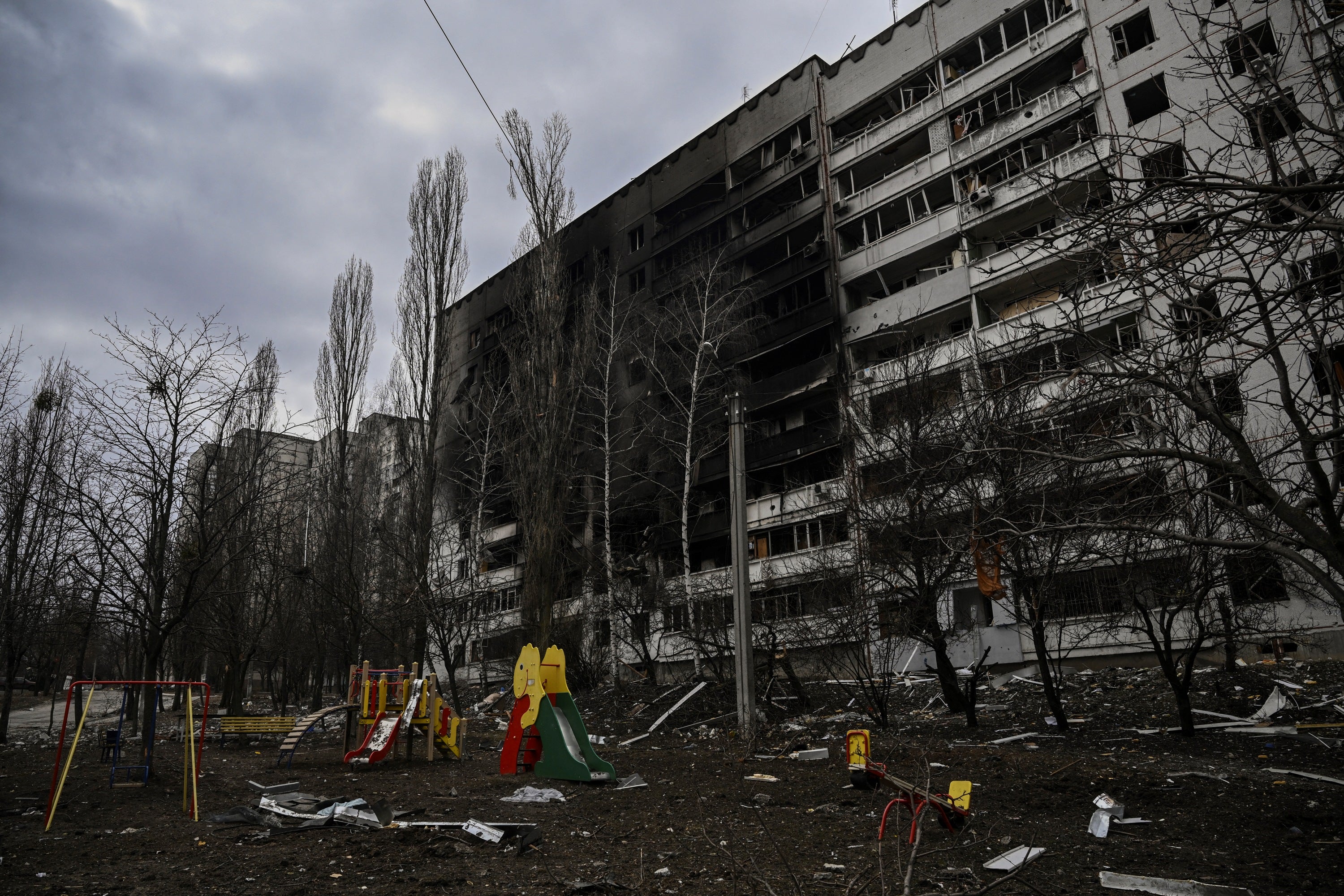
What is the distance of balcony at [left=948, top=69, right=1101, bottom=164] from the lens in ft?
80.2

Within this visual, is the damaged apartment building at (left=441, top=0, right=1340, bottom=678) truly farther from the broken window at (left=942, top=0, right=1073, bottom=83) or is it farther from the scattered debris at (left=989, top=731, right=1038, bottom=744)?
the scattered debris at (left=989, top=731, right=1038, bottom=744)

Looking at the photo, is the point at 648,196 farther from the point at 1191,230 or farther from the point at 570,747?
the point at 1191,230

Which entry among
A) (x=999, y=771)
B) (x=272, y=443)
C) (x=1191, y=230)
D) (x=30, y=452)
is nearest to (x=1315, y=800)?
(x=999, y=771)

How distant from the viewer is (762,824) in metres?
5.18

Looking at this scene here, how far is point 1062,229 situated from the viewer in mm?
5547

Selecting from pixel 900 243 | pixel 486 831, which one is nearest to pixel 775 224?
pixel 900 243

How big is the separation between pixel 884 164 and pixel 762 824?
30.3m

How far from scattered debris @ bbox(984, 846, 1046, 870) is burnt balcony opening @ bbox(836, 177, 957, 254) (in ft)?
85.4

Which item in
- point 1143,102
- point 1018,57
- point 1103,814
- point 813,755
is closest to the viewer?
point 1103,814

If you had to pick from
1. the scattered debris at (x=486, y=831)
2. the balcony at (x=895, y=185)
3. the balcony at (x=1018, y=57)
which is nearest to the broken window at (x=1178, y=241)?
the scattered debris at (x=486, y=831)

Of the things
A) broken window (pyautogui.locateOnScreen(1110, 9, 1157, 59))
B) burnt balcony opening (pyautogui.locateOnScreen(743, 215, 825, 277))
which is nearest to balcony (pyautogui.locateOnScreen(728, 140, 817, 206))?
burnt balcony opening (pyautogui.locateOnScreen(743, 215, 825, 277))

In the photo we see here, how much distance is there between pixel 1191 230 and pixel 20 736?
27176mm

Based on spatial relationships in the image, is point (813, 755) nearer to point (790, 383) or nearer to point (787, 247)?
point (790, 383)

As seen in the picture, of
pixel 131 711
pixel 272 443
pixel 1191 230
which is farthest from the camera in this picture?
pixel 131 711
